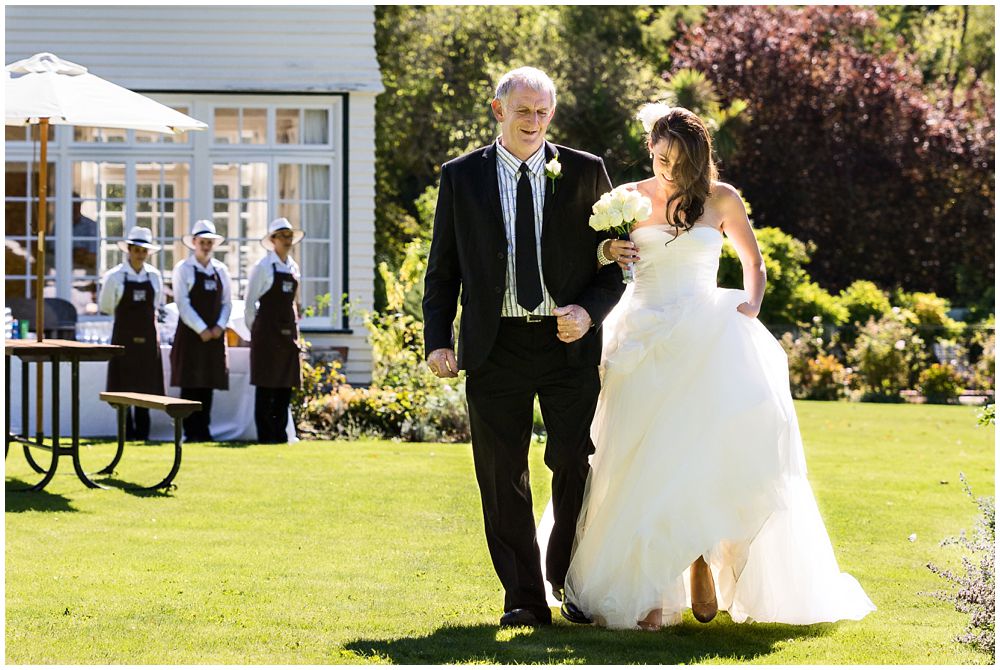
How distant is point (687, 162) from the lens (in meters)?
5.48

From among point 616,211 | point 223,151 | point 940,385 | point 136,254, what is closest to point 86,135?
point 223,151

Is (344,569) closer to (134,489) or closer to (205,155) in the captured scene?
(134,489)

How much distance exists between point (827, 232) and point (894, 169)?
6.30 feet

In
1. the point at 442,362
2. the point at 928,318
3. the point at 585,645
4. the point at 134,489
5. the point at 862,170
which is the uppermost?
the point at 862,170

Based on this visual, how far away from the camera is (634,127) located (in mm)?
26500

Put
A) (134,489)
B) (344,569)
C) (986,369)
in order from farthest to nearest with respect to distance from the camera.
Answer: (986,369), (134,489), (344,569)

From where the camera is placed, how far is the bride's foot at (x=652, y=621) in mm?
5188

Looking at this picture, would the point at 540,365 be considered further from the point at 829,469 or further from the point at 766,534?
the point at 829,469

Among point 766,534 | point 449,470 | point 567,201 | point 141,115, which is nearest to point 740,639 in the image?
point 766,534

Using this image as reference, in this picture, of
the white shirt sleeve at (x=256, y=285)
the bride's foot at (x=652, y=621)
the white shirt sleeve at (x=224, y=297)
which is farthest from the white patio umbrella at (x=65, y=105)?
the bride's foot at (x=652, y=621)

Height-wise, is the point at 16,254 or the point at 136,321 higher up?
the point at 16,254

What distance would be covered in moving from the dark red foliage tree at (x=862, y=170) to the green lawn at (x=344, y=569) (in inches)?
729

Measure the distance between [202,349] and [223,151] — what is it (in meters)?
4.16

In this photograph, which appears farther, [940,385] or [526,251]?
[940,385]
